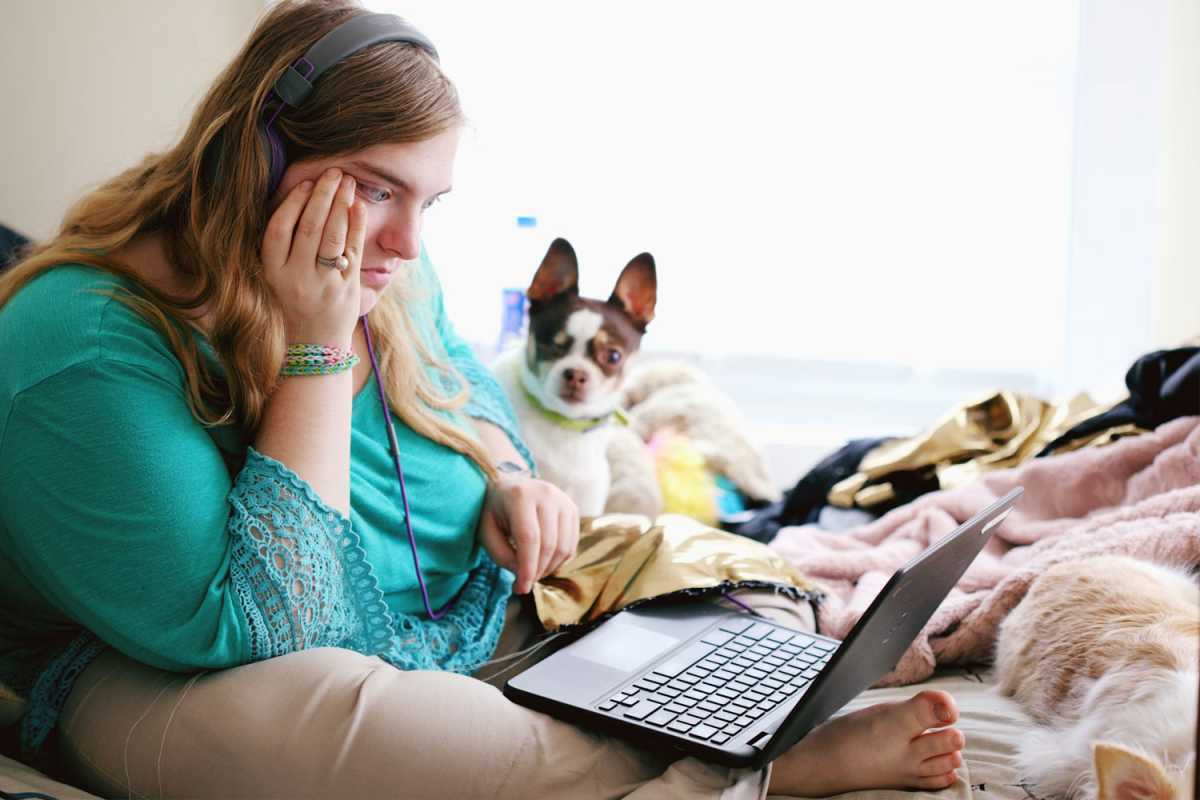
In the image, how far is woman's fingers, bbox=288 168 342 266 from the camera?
0.88m

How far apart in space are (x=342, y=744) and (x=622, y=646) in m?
0.33

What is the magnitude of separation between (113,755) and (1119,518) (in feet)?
3.71

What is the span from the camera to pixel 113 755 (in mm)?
853

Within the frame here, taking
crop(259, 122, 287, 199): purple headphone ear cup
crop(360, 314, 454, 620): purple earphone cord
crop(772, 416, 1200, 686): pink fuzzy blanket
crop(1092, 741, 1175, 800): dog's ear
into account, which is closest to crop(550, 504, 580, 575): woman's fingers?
crop(360, 314, 454, 620): purple earphone cord

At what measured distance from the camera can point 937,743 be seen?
0.85m

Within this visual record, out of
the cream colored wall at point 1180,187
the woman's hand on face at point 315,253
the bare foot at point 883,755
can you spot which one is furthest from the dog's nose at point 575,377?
the cream colored wall at point 1180,187

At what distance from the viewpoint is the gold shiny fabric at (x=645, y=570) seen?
1.17 meters

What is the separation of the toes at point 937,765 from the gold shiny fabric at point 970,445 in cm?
95

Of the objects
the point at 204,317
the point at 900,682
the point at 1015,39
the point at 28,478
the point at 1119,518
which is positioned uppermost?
the point at 1015,39

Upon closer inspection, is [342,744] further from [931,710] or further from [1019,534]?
[1019,534]

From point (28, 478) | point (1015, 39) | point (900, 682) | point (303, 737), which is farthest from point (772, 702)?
point (1015, 39)

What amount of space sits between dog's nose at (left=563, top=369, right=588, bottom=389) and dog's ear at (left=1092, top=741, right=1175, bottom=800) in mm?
910

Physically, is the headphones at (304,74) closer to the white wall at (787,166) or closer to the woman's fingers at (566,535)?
the woman's fingers at (566,535)

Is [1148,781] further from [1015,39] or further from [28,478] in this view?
[1015,39]
